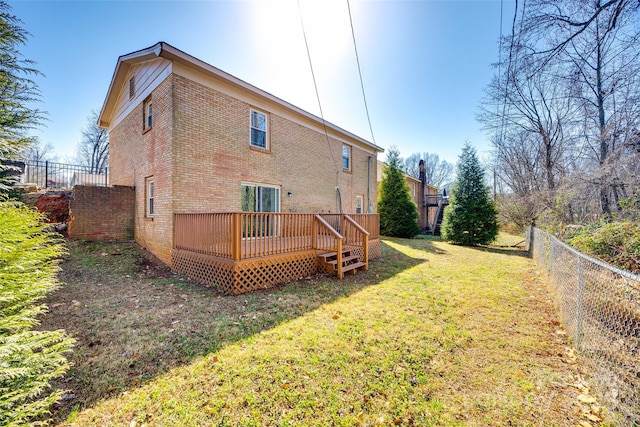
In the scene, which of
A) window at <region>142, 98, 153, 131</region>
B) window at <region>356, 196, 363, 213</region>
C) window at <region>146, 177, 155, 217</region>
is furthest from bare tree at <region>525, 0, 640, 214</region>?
window at <region>146, 177, 155, 217</region>

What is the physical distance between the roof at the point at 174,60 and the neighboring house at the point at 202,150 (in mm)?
32

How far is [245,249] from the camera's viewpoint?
5.94m

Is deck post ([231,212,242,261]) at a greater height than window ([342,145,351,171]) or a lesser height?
lesser

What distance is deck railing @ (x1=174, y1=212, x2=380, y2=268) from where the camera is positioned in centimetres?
586

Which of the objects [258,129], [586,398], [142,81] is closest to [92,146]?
[142,81]

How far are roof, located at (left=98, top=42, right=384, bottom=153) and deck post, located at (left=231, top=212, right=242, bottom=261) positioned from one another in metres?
5.05

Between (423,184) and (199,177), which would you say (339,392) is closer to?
(199,177)

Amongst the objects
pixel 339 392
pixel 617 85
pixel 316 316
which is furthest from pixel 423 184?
pixel 339 392

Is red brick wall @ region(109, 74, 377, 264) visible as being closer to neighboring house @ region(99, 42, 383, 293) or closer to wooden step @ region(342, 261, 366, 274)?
neighboring house @ region(99, 42, 383, 293)

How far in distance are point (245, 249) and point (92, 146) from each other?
3451 centimetres

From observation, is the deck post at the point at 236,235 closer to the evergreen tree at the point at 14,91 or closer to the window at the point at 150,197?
the evergreen tree at the point at 14,91

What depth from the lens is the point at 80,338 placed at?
12.5 feet

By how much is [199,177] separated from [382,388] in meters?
7.40

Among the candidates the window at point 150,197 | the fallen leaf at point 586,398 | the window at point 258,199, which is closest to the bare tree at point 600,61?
the fallen leaf at point 586,398
